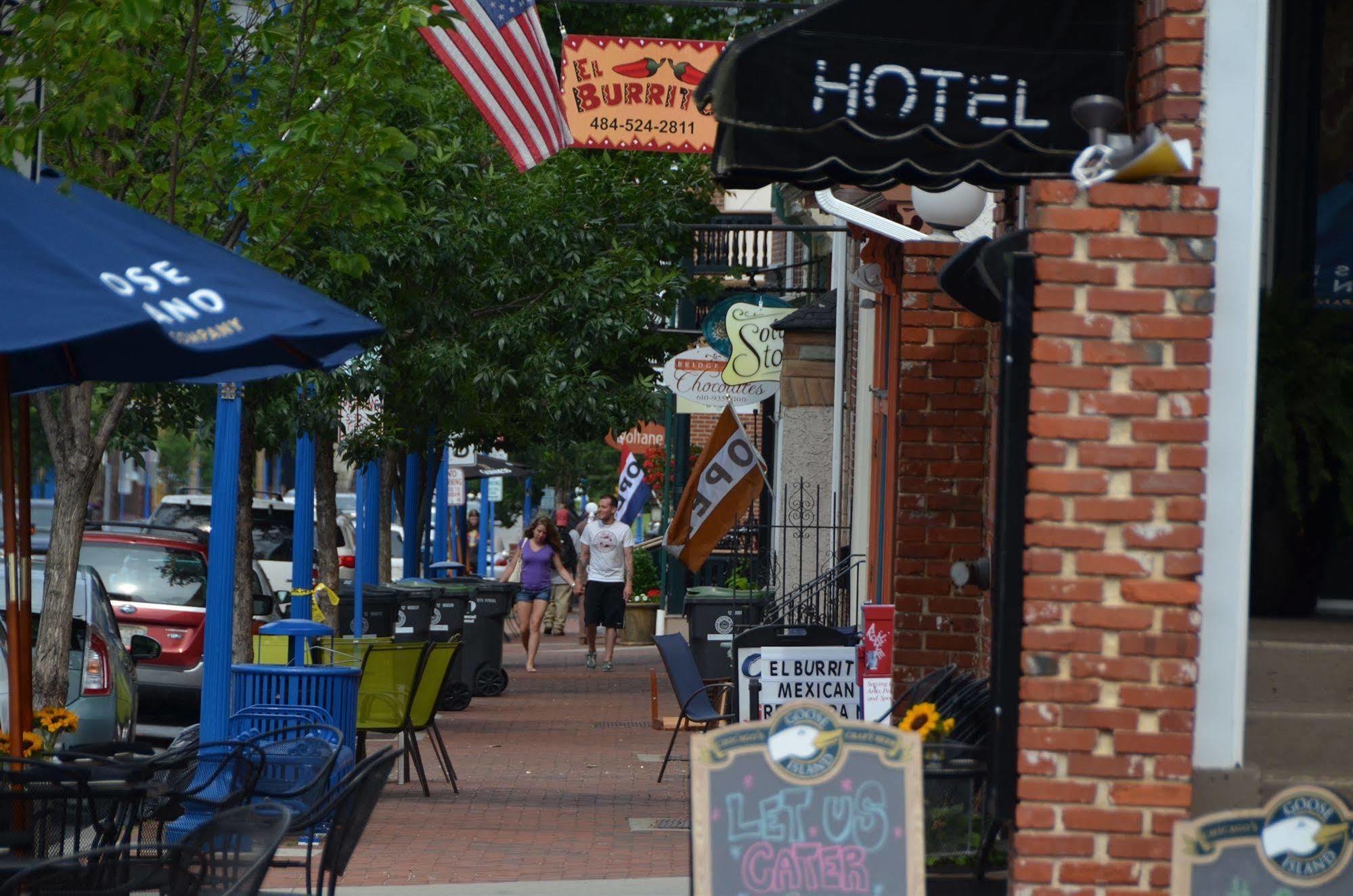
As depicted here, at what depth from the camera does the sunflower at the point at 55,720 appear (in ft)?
23.5

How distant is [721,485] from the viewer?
13.0 metres

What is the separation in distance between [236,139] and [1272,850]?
590 cm

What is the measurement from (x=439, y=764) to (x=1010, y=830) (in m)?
8.41

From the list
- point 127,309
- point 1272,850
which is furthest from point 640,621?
point 1272,850

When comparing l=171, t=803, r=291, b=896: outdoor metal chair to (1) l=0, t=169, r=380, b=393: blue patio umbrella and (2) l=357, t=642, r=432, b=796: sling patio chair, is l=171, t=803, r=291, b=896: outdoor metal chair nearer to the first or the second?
(1) l=0, t=169, r=380, b=393: blue patio umbrella

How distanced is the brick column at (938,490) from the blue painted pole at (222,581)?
3308 mm

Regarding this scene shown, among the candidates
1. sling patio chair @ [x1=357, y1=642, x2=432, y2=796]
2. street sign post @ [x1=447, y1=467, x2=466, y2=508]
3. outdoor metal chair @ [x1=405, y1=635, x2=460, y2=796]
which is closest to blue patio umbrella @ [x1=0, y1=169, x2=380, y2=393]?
sling patio chair @ [x1=357, y1=642, x2=432, y2=796]

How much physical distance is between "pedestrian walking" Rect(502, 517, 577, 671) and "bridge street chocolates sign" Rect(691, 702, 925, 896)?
16.7 m

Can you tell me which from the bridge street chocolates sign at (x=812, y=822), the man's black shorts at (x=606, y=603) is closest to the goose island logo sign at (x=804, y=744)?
the bridge street chocolates sign at (x=812, y=822)

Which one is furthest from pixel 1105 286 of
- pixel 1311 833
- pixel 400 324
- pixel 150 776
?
pixel 400 324

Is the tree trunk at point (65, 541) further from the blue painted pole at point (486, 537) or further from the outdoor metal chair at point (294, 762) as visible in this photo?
the blue painted pole at point (486, 537)

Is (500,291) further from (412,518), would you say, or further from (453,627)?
(412,518)

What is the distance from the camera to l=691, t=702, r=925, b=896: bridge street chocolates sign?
502 centimetres

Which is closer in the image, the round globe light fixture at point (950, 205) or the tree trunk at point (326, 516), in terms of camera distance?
the round globe light fixture at point (950, 205)
